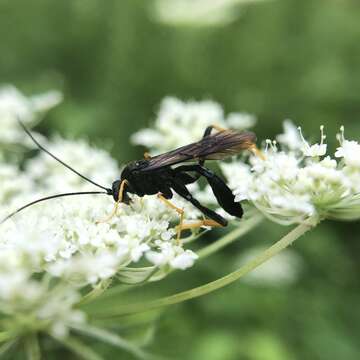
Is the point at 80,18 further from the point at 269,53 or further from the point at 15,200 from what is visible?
the point at 15,200

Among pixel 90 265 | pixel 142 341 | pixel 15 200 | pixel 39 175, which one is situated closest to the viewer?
pixel 90 265

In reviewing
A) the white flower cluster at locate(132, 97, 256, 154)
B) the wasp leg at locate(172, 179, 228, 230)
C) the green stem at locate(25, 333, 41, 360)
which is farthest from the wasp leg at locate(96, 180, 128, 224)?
Answer: the white flower cluster at locate(132, 97, 256, 154)

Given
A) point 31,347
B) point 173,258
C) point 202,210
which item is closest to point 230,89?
point 202,210

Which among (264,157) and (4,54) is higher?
(4,54)

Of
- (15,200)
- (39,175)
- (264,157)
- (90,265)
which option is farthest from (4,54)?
(90,265)

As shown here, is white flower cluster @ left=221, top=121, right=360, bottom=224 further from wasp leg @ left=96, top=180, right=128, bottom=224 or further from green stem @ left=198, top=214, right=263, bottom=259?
wasp leg @ left=96, top=180, right=128, bottom=224

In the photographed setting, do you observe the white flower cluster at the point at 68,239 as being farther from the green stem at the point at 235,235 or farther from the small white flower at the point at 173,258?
the green stem at the point at 235,235

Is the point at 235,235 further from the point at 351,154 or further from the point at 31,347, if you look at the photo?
the point at 31,347
